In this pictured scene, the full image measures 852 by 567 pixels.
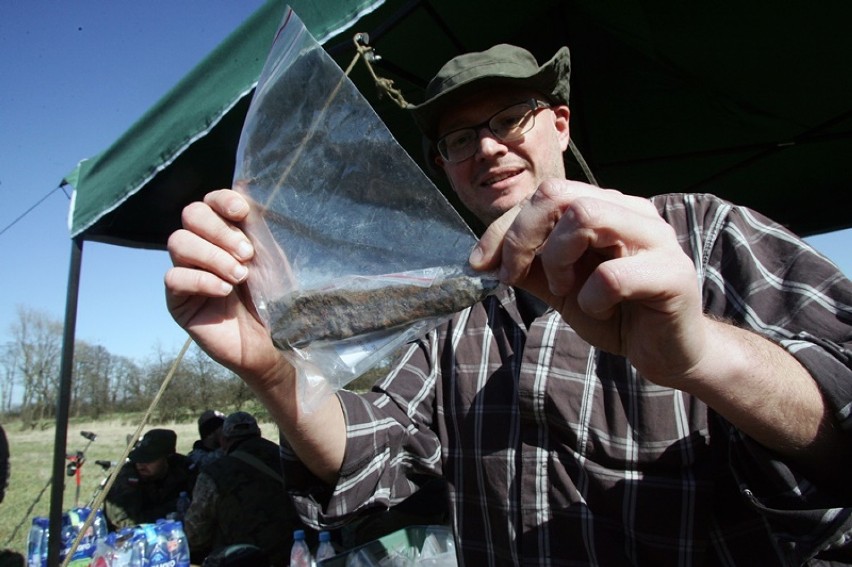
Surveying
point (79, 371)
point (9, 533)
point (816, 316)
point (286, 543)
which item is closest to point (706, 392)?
point (816, 316)

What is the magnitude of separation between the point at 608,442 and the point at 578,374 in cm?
16

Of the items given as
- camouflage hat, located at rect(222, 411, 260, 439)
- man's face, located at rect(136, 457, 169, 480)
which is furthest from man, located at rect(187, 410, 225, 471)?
camouflage hat, located at rect(222, 411, 260, 439)

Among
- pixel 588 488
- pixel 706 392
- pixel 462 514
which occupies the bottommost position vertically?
pixel 462 514

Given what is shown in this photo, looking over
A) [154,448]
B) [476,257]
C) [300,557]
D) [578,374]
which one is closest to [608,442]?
[578,374]

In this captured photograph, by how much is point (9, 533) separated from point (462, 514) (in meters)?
8.58

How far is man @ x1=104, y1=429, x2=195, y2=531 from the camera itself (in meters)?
4.88

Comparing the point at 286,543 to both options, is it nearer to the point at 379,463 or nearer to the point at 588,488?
the point at 379,463

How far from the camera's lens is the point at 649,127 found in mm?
3350

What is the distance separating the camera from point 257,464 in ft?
12.1

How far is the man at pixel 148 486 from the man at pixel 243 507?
59.7 inches

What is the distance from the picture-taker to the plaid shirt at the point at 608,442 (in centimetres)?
87

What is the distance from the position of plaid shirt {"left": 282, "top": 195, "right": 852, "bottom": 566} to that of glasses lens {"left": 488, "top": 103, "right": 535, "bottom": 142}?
1.27 feet

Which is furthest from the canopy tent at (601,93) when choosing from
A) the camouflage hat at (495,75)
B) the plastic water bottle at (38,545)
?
the plastic water bottle at (38,545)

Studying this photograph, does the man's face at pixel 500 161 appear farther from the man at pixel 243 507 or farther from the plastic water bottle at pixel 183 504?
the plastic water bottle at pixel 183 504
